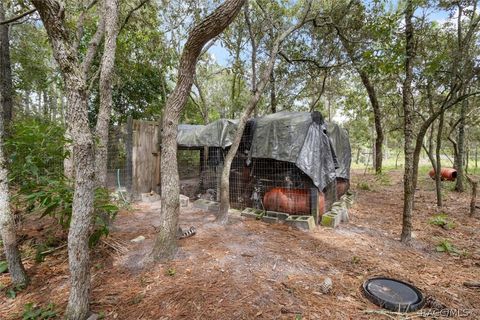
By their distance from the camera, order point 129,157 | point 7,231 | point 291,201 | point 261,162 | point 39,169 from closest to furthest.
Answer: point 7,231, point 39,169, point 291,201, point 261,162, point 129,157

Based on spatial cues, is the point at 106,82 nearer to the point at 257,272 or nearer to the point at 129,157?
the point at 129,157

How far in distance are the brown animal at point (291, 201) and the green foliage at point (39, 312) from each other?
3483mm

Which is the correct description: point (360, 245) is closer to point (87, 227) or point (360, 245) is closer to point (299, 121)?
point (299, 121)

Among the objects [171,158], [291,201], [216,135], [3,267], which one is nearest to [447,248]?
[291,201]

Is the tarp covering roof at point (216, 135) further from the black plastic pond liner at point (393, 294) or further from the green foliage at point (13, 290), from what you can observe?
the green foliage at point (13, 290)

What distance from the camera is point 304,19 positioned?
15.1 ft

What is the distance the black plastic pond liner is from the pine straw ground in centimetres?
10

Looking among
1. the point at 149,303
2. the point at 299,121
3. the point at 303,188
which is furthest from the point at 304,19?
the point at 149,303

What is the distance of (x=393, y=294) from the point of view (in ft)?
7.31

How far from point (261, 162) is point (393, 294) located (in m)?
3.09

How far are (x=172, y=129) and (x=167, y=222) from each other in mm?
1090

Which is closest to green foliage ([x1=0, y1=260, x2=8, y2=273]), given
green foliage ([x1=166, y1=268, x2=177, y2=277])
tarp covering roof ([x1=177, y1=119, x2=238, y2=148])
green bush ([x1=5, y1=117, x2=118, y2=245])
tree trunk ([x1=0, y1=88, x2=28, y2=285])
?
tree trunk ([x1=0, y1=88, x2=28, y2=285])

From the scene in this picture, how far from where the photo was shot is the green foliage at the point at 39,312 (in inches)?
73.9

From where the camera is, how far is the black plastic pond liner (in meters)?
2.04
